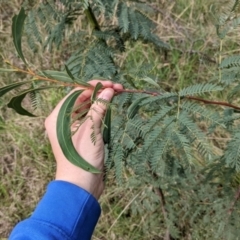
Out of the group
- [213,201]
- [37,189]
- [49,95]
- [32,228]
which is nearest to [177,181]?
[213,201]

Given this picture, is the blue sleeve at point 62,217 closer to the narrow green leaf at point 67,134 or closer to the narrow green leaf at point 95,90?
the narrow green leaf at point 67,134

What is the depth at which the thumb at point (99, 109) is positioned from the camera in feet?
3.39

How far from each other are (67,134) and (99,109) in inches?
4.4

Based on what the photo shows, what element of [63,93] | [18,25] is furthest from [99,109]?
[63,93]

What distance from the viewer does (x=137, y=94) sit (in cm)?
111

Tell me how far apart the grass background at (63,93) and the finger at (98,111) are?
3.90 feet

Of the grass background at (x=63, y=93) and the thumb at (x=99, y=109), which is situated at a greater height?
the thumb at (x=99, y=109)

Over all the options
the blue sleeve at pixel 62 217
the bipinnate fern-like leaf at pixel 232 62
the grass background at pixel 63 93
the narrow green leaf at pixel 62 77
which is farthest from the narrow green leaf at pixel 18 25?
the grass background at pixel 63 93

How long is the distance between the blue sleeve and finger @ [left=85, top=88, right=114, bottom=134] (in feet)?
0.55

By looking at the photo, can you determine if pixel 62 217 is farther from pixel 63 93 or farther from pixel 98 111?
pixel 63 93

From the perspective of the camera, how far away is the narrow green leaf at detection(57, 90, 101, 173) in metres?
0.99

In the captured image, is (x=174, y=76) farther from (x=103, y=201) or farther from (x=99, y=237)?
(x=99, y=237)

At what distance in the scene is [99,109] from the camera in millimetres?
1060

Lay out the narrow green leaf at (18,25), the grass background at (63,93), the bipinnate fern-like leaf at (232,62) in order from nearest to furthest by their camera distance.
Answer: the narrow green leaf at (18,25), the bipinnate fern-like leaf at (232,62), the grass background at (63,93)
